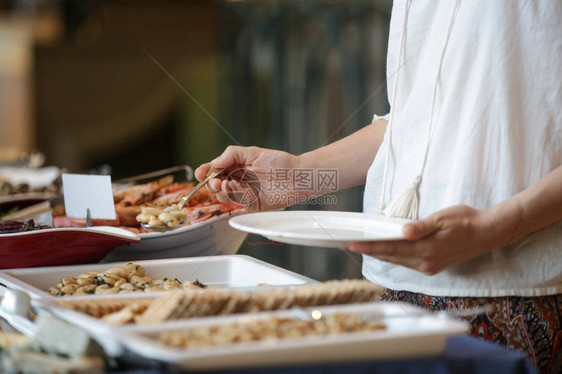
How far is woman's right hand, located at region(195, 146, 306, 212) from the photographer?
1377mm

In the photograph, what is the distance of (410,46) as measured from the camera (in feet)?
4.01

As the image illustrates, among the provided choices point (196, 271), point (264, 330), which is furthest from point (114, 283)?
point (264, 330)

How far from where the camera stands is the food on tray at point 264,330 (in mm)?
685

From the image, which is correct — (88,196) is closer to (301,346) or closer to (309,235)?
(309,235)

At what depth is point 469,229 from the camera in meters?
0.97

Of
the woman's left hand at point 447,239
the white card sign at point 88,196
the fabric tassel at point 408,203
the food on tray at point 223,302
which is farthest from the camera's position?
the white card sign at point 88,196

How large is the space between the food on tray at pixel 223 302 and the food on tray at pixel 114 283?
246 mm

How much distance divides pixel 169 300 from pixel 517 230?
54cm

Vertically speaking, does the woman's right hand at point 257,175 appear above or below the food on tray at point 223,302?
above

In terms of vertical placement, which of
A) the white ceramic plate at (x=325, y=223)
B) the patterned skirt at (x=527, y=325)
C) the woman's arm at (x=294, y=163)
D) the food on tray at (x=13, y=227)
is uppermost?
the woman's arm at (x=294, y=163)

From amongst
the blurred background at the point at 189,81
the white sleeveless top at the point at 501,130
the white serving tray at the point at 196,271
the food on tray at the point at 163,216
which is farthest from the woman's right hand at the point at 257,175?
the blurred background at the point at 189,81

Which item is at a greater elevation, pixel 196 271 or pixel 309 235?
pixel 309 235

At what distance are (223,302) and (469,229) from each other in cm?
39

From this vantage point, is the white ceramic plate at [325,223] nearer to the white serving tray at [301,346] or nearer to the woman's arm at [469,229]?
the woman's arm at [469,229]
